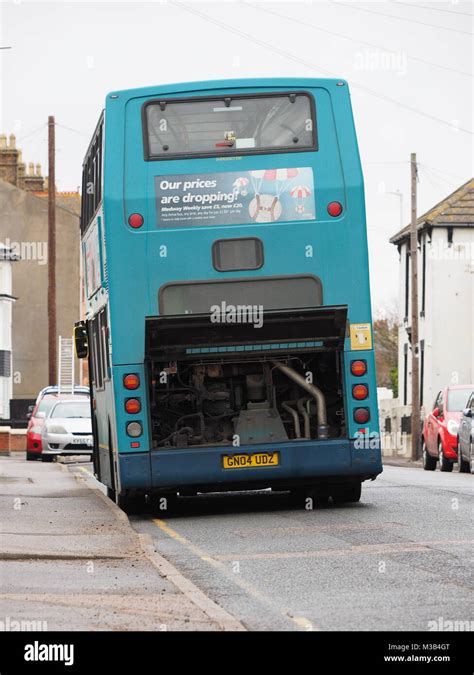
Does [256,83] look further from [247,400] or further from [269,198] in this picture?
[247,400]

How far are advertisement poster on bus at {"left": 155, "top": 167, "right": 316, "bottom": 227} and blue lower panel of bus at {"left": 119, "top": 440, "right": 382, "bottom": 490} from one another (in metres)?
2.55

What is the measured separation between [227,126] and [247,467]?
12.5 ft

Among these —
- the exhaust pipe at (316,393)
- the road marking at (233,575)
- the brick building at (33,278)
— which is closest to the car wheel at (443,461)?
the exhaust pipe at (316,393)

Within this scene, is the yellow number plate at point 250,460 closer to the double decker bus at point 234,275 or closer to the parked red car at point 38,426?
the double decker bus at point 234,275

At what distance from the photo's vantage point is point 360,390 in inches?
667

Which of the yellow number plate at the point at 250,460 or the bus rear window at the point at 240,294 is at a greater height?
the bus rear window at the point at 240,294

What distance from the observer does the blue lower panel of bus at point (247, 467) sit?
1683cm

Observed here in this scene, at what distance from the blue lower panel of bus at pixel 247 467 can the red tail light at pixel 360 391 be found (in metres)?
0.53

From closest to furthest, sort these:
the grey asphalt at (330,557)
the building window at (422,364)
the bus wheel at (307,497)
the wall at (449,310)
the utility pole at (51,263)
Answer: the grey asphalt at (330,557) → the bus wheel at (307,497) → the utility pole at (51,263) → the wall at (449,310) → the building window at (422,364)

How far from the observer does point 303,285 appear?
16875mm

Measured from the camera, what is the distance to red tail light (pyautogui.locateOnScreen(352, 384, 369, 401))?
16.9 meters

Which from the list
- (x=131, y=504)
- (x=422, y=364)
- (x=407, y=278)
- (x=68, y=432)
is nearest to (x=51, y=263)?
(x=68, y=432)

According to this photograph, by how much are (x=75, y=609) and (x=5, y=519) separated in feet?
27.6
